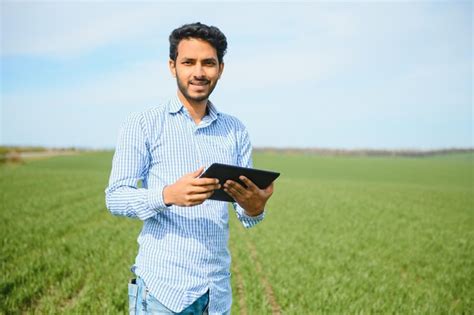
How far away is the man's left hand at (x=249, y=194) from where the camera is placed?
7.20 feet

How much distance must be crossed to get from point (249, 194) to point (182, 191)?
18.6 inches

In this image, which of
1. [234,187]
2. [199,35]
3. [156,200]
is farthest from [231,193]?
[199,35]

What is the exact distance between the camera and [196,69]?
2385 mm

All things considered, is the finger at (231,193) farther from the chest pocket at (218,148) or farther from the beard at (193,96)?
the beard at (193,96)

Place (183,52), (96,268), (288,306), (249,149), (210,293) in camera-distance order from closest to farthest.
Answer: (210,293) → (183,52) → (249,149) → (288,306) → (96,268)

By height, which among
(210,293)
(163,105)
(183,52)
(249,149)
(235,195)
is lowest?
(210,293)

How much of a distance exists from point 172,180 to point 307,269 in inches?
276

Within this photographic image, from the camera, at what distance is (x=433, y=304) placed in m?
6.96

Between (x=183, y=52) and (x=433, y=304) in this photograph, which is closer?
(x=183, y=52)

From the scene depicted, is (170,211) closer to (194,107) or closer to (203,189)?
(203,189)

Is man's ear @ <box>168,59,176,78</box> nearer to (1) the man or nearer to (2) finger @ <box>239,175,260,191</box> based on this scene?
(1) the man

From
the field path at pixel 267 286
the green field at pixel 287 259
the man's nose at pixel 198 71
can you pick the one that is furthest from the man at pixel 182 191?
the field path at pixel 267 286

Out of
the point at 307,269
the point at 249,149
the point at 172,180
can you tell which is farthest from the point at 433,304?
the point at 172,180

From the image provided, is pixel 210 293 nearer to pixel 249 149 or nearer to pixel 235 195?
pixel 235 195
